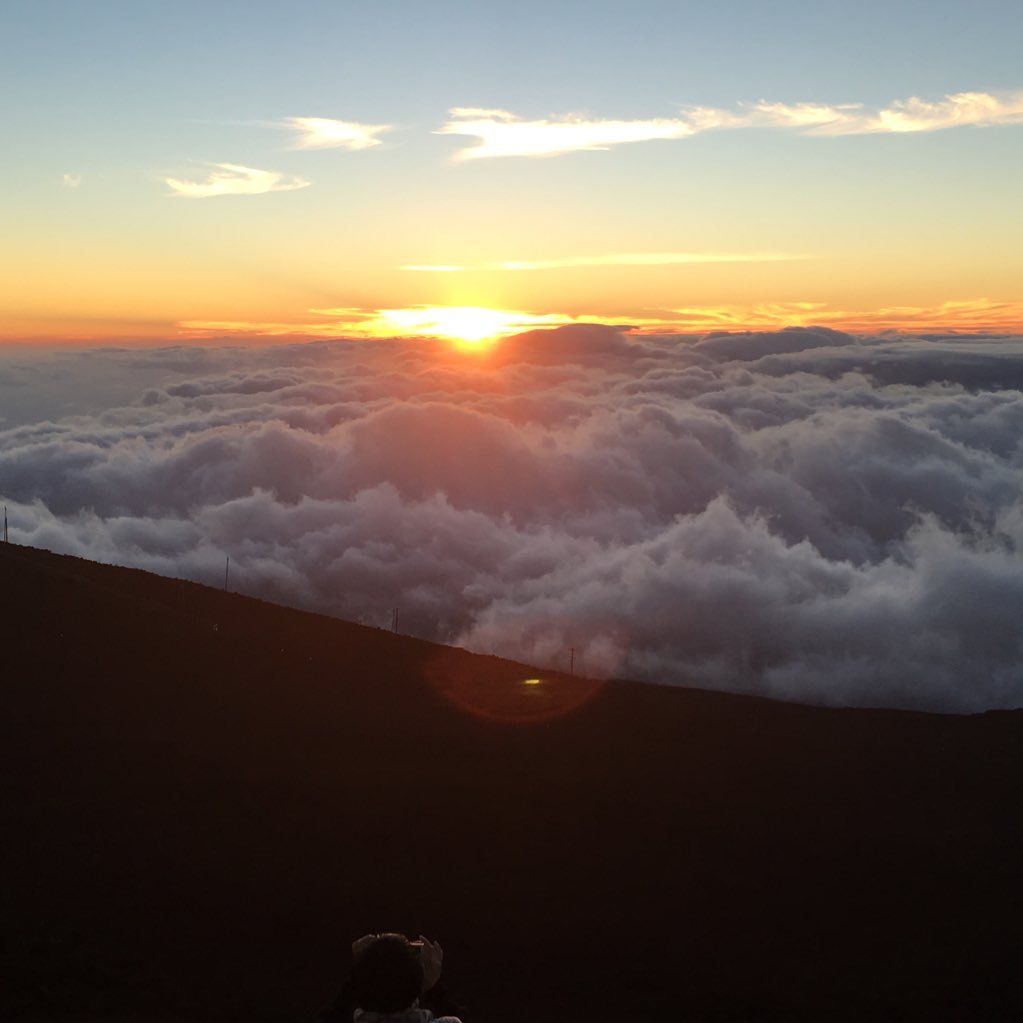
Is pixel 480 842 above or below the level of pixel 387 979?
below

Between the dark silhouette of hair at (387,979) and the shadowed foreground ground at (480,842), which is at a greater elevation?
the dark silhouette of hair at (387,979)

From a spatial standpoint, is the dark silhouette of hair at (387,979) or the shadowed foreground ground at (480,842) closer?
the dark silhouette of hair at (387,979)

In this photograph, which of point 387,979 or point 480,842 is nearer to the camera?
point 387,979

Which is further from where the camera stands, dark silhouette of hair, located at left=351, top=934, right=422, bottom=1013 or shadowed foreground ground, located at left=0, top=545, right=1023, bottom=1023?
shadowed foreground ground, located at left=0, top=545, right=1023, bottom=1023

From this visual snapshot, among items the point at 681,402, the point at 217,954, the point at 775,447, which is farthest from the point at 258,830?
the point at 681,402
